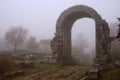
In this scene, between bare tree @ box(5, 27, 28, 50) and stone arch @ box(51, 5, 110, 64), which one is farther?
bare tree @ box(5, 27, 28, 50)

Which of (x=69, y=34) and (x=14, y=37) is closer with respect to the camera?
(x=69, y=34)

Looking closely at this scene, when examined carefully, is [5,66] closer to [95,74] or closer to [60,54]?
[95,74]

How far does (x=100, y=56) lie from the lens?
2294cm

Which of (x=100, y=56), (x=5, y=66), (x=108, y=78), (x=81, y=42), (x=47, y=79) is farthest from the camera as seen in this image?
(x=81, y=42)

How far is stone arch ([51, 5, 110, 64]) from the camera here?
23422 millimetres

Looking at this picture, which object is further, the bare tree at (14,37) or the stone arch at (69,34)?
the bare tree at (14,37)

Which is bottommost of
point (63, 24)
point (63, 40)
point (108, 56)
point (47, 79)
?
point (47, 79)

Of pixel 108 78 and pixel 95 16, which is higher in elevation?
pixel 95 16

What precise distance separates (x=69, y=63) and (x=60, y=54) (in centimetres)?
152

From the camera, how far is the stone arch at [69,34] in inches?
922

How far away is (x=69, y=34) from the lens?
27.2 m

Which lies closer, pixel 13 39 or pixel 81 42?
Answer: pixel 13 39

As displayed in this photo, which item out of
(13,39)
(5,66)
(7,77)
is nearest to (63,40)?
(5,66)

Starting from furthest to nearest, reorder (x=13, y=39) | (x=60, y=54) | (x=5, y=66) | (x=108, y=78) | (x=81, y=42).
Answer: (x=81, y=42), (x=13, y=39), (x=60, y=54), (x=5, y=66), (x=108, y=78)
